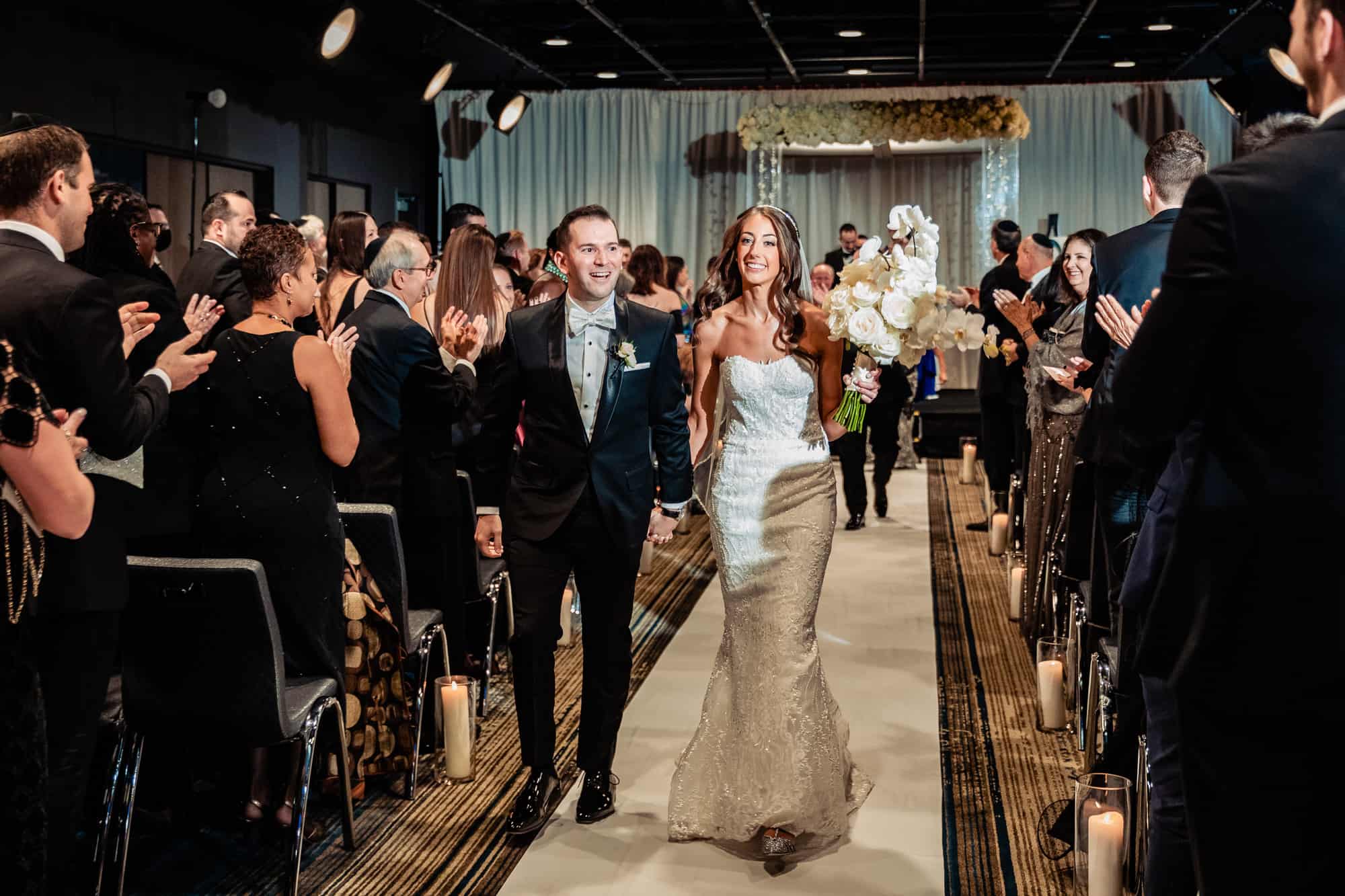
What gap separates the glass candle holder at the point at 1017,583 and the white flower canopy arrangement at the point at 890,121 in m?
7.91

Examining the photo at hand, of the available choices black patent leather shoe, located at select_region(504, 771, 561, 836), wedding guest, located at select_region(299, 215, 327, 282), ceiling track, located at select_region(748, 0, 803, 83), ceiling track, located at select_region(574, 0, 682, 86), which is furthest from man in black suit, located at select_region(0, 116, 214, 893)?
ceiling track, located at select_region(748, 0, 803, 83)

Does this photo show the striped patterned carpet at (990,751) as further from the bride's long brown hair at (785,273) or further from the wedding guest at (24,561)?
the wedding guest at (24,561)

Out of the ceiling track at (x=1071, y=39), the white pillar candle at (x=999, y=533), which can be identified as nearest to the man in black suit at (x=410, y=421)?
the white pillar candle at (x=999, y=533)

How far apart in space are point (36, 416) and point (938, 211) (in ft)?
43.9

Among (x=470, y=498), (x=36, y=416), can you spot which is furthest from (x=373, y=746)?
(x=36, y=416)

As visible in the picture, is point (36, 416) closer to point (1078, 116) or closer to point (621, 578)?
point (621, 578)

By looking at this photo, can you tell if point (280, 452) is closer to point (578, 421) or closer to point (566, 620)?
point (578, 421)

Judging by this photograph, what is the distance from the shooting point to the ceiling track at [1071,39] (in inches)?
430

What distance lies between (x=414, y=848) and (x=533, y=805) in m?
0.36

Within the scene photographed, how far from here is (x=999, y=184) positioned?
1417 cm

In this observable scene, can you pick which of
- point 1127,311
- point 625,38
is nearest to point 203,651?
point 1127,311

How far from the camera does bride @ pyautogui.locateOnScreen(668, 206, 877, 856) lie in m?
3.64

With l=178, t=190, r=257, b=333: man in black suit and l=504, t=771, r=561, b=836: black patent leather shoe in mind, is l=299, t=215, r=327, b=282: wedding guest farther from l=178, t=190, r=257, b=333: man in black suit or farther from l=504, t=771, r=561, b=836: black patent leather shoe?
l=504, t=771, r=561, b=836: black patent leather shoe

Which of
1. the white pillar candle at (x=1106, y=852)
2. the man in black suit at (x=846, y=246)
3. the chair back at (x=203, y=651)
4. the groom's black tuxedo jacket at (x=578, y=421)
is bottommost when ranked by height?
the white pillar candle at (x=1106, y=852)
